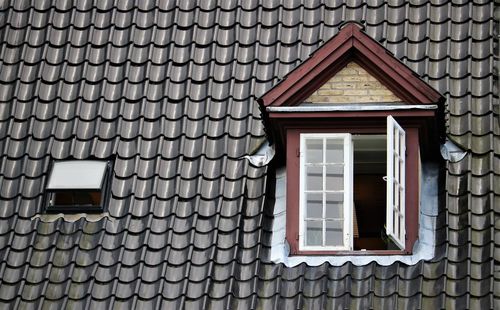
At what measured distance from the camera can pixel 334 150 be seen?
22703mm

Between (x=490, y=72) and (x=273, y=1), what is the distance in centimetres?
317

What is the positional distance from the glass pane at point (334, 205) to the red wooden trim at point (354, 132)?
1.22 feet

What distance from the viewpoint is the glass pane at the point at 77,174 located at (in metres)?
23.3

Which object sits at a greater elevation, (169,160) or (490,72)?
(490,72)

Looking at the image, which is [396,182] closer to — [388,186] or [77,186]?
[388,186]

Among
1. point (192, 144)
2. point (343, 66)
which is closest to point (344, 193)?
point (343, 66)

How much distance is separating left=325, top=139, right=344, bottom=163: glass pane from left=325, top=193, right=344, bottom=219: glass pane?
471 mm

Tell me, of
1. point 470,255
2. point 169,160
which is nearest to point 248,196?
point 169,160

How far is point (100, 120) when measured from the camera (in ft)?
78.9

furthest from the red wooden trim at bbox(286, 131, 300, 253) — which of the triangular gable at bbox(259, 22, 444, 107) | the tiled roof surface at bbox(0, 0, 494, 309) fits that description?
the triangular gable at bbox(259, 22, 444, 107)

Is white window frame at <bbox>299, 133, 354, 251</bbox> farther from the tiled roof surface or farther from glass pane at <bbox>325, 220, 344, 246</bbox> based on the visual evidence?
the tiled roof surface

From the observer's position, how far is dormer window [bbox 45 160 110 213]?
23.2m

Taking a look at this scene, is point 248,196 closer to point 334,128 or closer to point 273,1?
point 334,128

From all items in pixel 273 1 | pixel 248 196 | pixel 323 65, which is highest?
pixel 273 1
